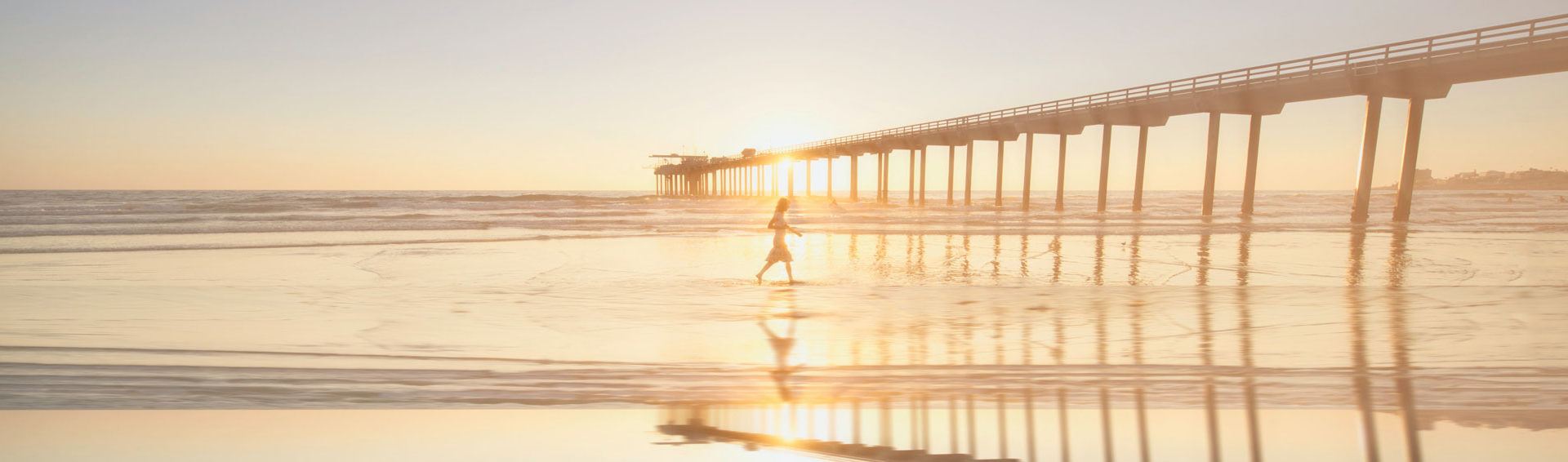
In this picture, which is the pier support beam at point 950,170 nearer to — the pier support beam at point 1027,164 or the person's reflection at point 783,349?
the pier support beam at point 1027,164

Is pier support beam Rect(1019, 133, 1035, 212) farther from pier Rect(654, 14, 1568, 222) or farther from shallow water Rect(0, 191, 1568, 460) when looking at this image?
shallow water Rect(0, 191, 1568, 460)

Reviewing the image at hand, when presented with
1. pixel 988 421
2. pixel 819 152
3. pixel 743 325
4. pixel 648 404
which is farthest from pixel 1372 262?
pixel 819 152

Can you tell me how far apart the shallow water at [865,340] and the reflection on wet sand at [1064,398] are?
0.09 feet

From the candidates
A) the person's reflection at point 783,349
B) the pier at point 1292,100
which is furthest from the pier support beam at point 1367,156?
the person's reflection at point 783,349

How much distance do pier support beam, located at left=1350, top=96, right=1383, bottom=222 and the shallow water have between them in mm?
11852

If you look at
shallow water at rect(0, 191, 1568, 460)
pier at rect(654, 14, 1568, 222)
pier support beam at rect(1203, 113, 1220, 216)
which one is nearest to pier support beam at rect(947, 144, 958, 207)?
pier at rect(654, 14, 1568, 222)

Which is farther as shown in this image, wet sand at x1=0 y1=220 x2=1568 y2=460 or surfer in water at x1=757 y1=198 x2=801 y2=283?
surfer in water at x1=757 y1=198 x2=801 y2=283

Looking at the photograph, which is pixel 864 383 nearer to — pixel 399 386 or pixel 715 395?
pixel 715 395

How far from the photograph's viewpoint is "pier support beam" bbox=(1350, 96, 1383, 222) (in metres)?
23.9

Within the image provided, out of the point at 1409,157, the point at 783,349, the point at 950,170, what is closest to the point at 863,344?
the point at 783,349

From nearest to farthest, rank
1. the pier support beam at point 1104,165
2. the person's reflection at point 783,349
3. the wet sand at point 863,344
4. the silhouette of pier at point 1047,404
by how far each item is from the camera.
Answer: the silhouette of pier at point 1047,404 → the wet sand at point 863,344 → the person's reflection at point 783,349 → the pier support beam at point 1104,165

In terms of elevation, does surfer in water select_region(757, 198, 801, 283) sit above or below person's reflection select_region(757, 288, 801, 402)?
above

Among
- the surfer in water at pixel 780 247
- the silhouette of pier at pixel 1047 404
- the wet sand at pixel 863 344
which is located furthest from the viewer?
the surfer in water at pixel 780 247

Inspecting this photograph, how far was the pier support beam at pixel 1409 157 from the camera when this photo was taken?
901 inches
